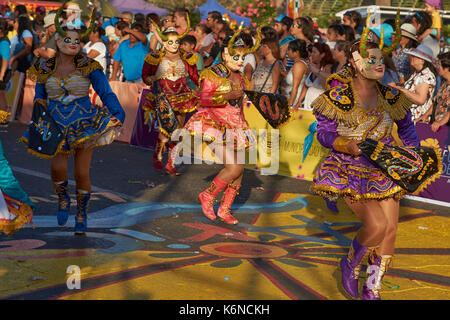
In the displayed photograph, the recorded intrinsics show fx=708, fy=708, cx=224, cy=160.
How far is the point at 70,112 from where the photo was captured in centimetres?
675

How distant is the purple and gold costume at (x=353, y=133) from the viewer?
534 cm

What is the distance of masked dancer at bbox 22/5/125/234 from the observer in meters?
6.72

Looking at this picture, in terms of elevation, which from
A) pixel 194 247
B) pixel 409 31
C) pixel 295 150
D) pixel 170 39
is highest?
pixel 409 31

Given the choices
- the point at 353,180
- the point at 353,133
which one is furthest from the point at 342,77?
the point at 353,180

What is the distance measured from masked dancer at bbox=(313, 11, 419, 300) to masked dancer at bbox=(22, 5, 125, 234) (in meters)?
2.27

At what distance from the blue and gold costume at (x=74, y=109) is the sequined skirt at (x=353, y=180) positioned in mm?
2325

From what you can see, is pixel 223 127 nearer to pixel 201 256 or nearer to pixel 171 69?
pixel 201 256

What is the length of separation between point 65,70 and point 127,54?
24.7 ft

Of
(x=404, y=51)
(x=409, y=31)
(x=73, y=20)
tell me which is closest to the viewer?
(x=73, y=20)

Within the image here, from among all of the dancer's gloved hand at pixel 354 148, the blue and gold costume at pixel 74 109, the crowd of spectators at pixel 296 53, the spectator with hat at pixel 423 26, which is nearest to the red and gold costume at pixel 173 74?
the crowd of spectators at pixel 296 53

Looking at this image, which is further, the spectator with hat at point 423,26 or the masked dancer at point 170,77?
the spectator with hat at point 423,26

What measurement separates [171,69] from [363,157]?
553cm

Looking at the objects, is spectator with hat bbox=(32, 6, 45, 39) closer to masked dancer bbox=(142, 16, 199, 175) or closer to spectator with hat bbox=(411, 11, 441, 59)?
masked dancer bbox=(142, 16, 199, 175)

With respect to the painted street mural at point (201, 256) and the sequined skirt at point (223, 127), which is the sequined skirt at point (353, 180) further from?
the sequined skirt at point (223, 127)
